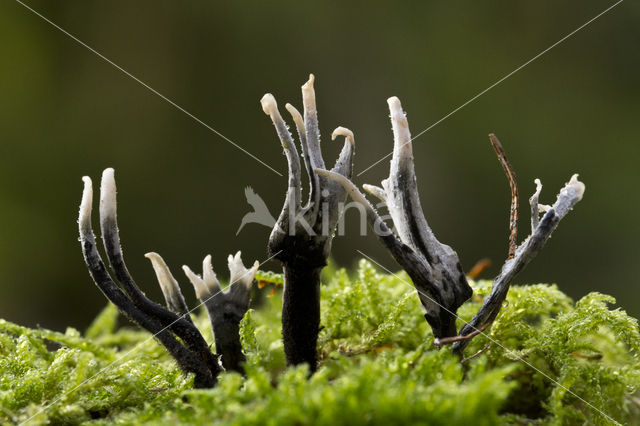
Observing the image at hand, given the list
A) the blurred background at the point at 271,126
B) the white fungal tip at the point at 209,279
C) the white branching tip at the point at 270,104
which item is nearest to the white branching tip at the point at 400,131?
the white branching tip at the point at 270,104

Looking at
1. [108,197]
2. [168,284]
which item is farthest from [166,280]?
[108,197]

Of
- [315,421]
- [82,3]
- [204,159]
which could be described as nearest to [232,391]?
[315,421]

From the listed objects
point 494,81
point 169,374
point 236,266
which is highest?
point 494,81

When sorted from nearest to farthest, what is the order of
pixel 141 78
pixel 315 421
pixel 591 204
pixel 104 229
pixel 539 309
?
pixel 315 421 < pixel 104 229 < pixel 539 309 < pixel 591 204 < pixel 141 78

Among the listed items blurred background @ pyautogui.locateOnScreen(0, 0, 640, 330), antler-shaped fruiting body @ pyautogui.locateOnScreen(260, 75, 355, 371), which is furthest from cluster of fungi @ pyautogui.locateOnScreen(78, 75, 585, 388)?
blurred background @ pyautogui.locateOnScreen(0, 0, 640, 330)

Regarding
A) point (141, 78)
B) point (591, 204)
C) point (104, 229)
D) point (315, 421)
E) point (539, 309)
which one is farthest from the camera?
point (141, 78)

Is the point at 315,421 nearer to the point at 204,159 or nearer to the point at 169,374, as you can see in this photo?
the point at 169,374

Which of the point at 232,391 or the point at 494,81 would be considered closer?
the point at 232,391
